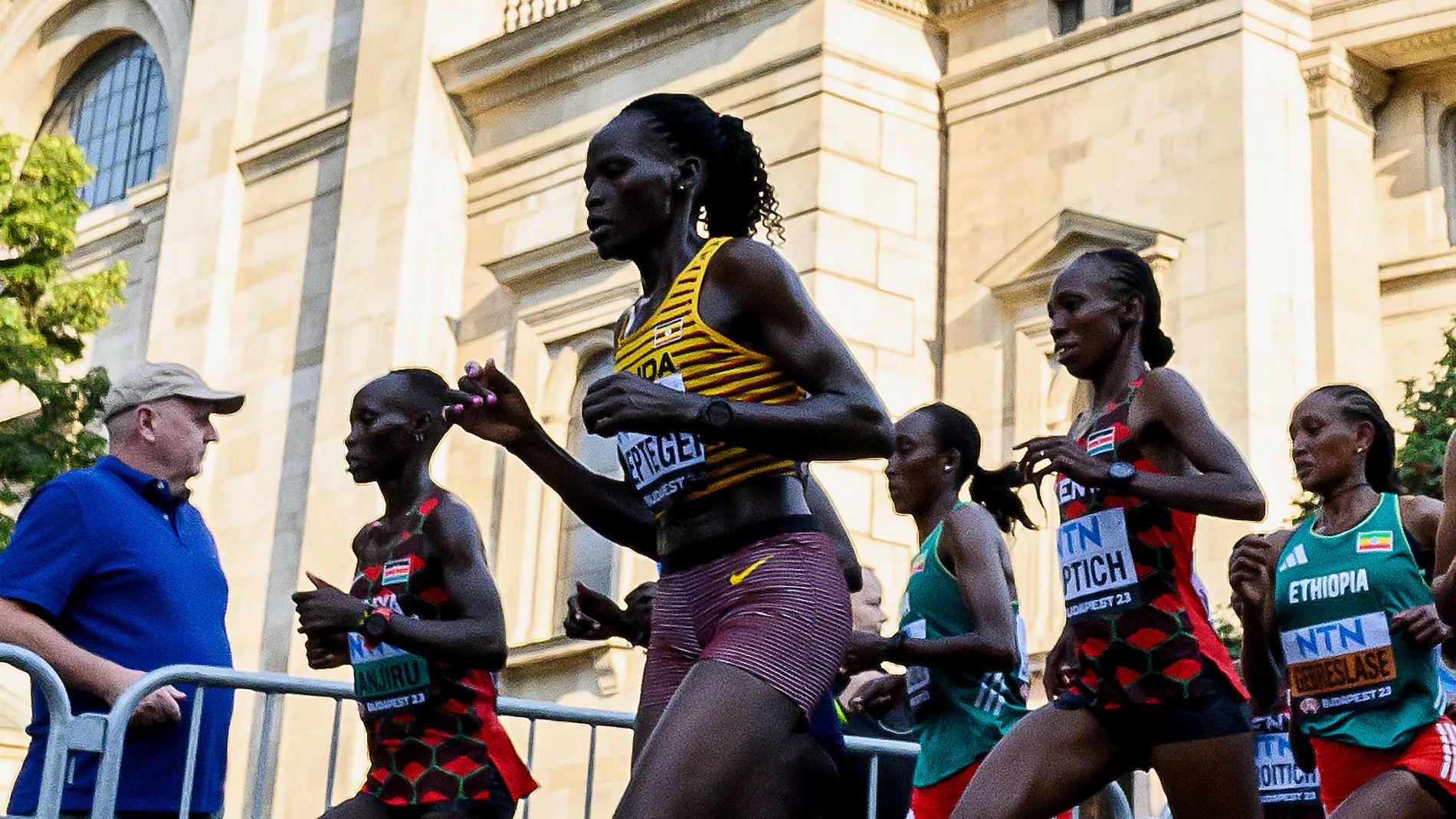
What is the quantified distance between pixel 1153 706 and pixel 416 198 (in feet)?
60.9

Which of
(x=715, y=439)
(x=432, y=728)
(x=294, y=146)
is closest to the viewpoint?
(x=715, y=439)

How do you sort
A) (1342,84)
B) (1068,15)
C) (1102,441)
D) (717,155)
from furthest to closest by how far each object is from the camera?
(1068,15) → (1342,84) → (1102,441) → (717,155)

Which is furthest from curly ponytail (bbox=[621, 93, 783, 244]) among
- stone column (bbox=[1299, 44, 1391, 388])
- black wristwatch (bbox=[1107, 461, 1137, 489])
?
stone column (bbox=[1299, 44, 1391, 388])

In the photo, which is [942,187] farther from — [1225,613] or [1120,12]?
[1225,613]

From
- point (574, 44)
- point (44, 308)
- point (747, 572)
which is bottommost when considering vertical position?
point (747, 572)

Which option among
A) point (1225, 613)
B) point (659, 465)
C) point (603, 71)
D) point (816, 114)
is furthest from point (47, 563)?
point (603, 71)

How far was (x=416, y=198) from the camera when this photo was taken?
933 inches

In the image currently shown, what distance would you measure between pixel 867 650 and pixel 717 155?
1957 millimetres

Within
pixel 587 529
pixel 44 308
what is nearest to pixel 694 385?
pixel 587 529

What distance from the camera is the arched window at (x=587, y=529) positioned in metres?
21.5

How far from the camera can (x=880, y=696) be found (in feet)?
24.0

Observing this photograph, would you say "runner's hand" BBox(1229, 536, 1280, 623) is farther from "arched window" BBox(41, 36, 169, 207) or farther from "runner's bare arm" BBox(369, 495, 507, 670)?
"arched window" BBox(41, 36, 169, 207)

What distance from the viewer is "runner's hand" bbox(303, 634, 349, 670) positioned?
20.3 feet

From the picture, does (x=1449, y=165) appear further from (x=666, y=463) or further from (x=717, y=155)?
(x=666, y=463)
